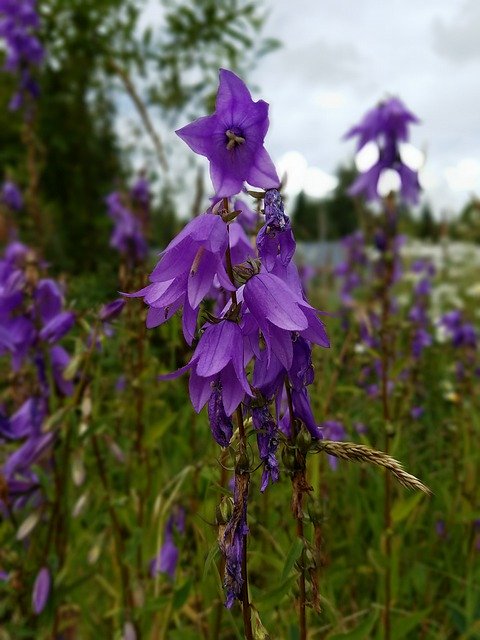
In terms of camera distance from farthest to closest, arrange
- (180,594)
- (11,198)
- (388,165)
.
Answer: (11,198) < (388,165) < (180,594)

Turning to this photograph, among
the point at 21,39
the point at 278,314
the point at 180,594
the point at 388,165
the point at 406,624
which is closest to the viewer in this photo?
the point at 278,314

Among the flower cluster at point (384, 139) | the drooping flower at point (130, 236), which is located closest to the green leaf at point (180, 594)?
the flower cluster at point (384, 139)

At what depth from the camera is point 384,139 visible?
2.45 metres

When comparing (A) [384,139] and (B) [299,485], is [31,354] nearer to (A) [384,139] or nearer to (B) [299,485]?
(B) [299,485]

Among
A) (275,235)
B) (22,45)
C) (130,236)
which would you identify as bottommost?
(275,235)

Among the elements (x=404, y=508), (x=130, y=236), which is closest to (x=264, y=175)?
(x=404, y=508)

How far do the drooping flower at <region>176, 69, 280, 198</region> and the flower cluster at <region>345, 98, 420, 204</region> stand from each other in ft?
5.57

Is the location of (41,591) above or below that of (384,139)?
below

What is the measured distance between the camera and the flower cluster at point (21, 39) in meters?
4.78

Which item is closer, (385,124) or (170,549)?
(170,549)

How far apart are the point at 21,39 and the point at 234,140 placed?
469 centimetres

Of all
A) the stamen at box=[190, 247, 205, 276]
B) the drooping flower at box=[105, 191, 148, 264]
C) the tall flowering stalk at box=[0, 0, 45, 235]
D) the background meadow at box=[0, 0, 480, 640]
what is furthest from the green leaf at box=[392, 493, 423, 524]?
the tall flowering stalk at box=[0, 0, 45, 235]

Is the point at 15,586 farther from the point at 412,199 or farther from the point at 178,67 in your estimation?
the point at 178,67

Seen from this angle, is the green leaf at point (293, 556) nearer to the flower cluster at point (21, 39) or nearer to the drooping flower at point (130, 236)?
the drooping flower at point (130, 236)
